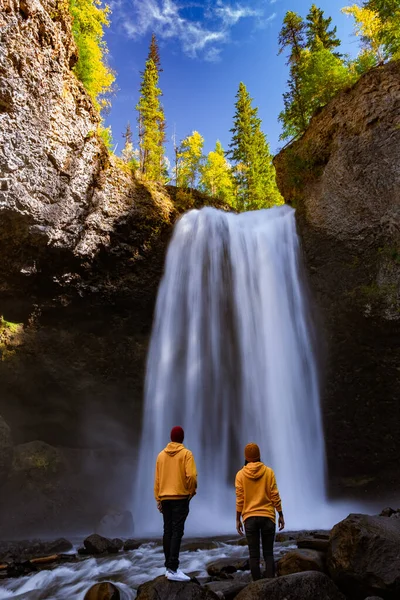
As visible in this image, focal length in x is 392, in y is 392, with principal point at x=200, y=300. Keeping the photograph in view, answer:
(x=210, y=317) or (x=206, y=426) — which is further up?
(x=210, y=317)

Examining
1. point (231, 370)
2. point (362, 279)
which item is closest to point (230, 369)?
point (231, 370)

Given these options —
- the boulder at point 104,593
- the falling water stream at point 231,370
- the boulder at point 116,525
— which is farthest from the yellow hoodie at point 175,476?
the falling water stream at point 231,370

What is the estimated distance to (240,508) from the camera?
441cm

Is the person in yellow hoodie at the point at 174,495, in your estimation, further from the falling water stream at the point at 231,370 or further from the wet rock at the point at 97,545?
the falling water stream at the point at 231,370

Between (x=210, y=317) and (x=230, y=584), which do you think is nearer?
(x=230, y=584)

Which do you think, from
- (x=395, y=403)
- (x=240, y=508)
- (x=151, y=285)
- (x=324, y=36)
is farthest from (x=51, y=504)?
(x=324, y=36)

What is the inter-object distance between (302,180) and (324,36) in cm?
1233

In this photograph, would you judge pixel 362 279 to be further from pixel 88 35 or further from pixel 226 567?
pixel 88 35

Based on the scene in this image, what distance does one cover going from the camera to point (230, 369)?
13.1 meters

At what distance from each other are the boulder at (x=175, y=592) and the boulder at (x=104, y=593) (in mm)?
637

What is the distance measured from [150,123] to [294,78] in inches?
422

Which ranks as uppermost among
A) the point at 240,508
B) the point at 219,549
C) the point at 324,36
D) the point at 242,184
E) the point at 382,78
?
the point at 324,36

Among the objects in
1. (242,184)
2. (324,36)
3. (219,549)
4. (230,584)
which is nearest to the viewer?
(230,584)

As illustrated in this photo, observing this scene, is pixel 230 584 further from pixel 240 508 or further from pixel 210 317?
pixel 210 317
